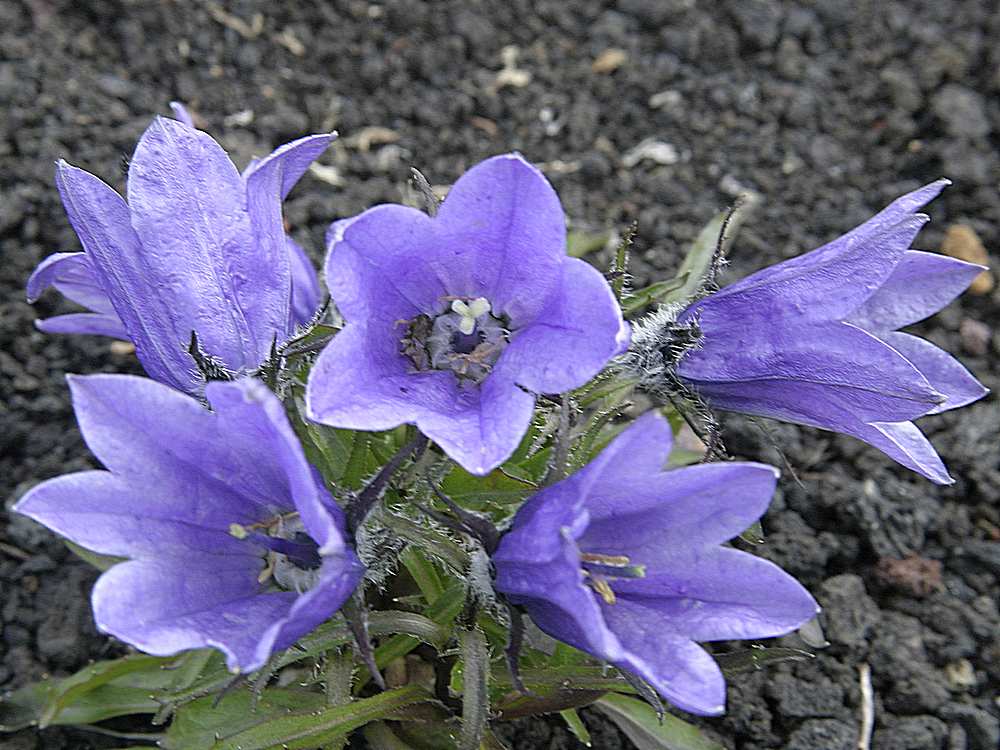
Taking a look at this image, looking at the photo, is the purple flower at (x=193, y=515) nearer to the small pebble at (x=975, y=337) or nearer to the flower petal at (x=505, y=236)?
the flower petal at (x=505, y=236)

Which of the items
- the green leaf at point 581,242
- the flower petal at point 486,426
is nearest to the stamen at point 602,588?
the flower petal at point 486,426

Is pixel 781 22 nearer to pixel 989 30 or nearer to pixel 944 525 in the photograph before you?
pixel 989 30

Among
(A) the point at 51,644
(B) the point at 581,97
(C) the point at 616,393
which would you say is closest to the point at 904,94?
(B) the point at 581,97

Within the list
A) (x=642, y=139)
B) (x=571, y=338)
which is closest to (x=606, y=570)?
(x=571, y=338)

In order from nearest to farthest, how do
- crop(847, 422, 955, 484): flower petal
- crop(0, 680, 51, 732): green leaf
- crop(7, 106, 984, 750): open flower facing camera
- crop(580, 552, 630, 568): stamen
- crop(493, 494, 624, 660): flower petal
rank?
crop(493, 494, 624, 660): flower petal
crop(7, 106, 984, 750): open flower facing camera
crop(580, 552, 630, 568): stamen
crop(847, 422, 955, 484): flower petal
crop(0, 680, 51, 732): green leaf

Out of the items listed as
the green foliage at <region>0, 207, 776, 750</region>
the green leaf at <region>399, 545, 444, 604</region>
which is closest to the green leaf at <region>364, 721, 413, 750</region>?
the green foliage at <region>0, 207, 776, 750</region>

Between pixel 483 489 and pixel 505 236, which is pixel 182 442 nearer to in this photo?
pixel 505 236

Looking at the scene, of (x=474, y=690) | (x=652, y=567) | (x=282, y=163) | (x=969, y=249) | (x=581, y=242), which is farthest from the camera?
(x=969, y=249)

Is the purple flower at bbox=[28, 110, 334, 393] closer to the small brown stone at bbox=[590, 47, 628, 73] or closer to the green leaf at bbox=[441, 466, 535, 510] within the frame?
the green leaf at bbox=[441, 466, 535, 510]
